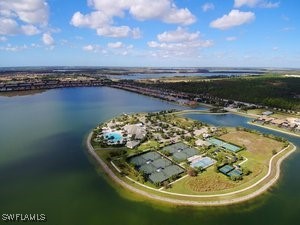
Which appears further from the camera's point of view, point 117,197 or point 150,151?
point 150,151

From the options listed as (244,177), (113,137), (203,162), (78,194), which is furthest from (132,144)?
(244,177)

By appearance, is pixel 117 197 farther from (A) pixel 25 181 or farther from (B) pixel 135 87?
(B) pixel 135 87

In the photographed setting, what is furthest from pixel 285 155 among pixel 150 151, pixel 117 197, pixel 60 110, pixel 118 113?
pixel 60 110

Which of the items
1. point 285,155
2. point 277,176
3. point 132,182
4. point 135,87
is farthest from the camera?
point 135,87

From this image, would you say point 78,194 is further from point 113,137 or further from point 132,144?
point 113,137

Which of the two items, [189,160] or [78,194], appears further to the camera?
[189,160]

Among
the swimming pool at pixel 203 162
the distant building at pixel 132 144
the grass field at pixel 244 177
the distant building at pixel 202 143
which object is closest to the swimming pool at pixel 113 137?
the distant building at pixel 132 144

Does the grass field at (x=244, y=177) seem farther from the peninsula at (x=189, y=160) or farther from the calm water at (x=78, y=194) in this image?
the calm water at (x=78, y=194)

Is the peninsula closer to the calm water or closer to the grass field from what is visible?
the grass field
